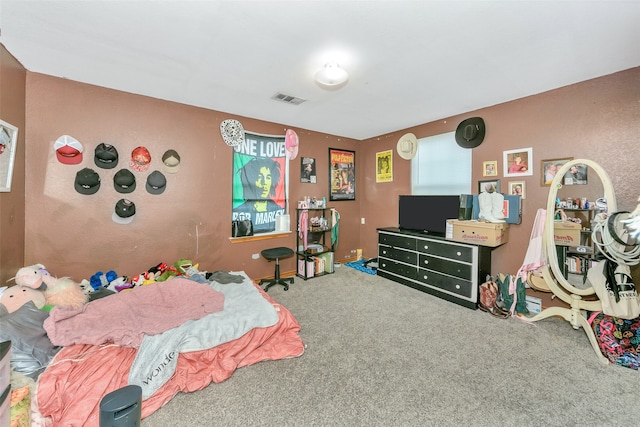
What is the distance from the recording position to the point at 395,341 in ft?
7.85

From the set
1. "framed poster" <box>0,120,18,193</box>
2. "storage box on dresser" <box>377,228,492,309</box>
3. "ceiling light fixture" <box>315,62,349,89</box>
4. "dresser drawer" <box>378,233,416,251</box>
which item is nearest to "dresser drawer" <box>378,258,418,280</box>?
"storage box on dresser" <box>377,228,492,309</box>

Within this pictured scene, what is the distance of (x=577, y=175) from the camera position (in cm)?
265

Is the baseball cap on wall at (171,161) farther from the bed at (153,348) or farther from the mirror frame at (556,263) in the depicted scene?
the mirror frame at (556,263)

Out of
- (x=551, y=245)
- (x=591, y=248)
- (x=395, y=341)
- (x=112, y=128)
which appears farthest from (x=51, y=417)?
(x=591, y=248)

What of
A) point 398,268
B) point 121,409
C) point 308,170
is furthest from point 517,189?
point 121,409

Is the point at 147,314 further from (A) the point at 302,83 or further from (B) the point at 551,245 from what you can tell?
(B) the point at 551,245

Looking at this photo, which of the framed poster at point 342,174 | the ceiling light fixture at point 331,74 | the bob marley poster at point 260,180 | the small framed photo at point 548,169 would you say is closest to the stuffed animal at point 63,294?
the bob marley poster at point 260,180

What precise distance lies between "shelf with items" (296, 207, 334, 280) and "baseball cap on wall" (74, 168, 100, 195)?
8.53ft

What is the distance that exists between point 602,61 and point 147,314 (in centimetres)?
449

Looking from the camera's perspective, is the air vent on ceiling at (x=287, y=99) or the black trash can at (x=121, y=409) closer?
the black trash can at (x=121, y=409)

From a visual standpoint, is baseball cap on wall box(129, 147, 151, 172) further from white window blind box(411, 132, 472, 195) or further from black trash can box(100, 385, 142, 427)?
white window blind box(411, 132, 472, 195)

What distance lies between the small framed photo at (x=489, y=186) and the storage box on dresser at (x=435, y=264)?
30.2 inches

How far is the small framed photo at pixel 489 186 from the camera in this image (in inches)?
129

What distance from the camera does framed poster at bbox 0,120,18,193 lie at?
2059 millimetres
